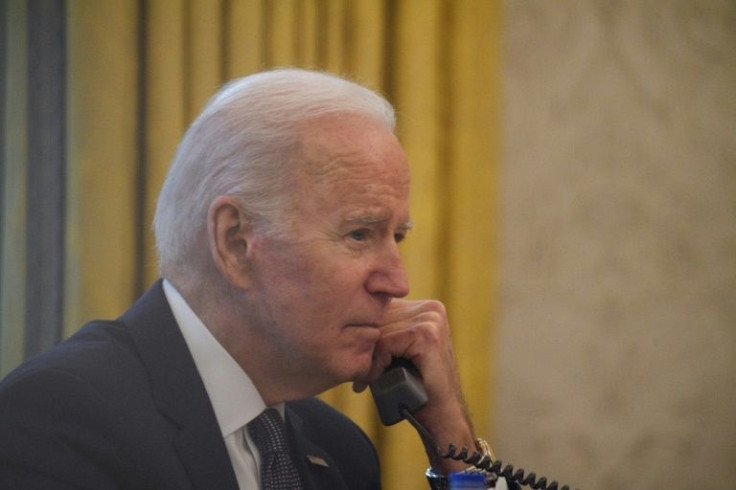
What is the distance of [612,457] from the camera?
9.86ft

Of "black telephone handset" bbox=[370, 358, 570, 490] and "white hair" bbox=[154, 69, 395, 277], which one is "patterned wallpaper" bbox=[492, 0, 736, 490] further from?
"white hair" bbox=[154, 69, 395, 277]

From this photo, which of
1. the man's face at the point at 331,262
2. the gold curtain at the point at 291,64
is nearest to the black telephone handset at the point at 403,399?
the man's face at the point at 331,262

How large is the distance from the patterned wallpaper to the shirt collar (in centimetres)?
147

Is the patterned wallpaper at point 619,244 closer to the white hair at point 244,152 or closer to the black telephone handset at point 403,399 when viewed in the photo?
the black telephone handset at point 403,399

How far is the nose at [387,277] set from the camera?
1.59 m

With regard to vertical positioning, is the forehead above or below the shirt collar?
above

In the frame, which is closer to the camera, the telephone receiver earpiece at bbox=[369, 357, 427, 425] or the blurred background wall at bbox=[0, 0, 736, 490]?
the telephone receiver earpiece at bbox=[369, 357, 427, 425]

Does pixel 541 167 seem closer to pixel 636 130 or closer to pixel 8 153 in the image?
pixel 636 130

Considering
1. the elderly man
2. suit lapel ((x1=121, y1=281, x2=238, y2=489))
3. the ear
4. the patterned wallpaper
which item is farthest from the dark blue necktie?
the patterned wallpaper

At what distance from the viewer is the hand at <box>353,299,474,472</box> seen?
6.12 feet

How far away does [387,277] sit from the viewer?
1602 mm

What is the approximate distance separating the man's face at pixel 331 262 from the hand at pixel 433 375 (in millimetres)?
266

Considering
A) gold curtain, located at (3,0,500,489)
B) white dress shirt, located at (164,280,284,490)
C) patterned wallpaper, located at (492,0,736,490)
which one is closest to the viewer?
white dress shirt, located at (164,280,284,490)

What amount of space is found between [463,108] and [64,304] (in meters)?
1.22
